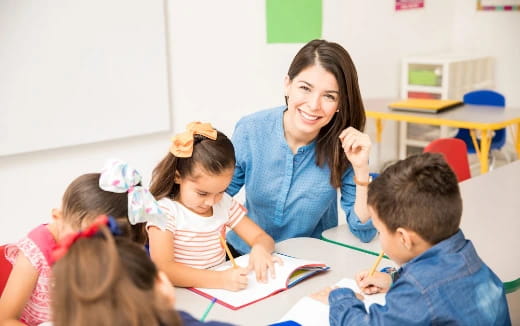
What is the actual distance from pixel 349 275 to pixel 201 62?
7.22 feet

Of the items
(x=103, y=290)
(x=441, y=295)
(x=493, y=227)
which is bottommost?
(x=493, y=227)

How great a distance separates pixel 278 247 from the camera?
73.5 inches

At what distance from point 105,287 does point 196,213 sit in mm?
961

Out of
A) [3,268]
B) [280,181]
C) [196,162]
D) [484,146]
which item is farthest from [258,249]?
[484,146]

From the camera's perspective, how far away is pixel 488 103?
4.26m

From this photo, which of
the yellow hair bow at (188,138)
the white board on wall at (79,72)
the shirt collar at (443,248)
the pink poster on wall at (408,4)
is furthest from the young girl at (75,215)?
the pink poster on wall at (408,4)

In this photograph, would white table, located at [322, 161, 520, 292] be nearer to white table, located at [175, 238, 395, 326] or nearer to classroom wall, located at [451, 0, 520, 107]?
white table, located at [175, 238, 395, 326]

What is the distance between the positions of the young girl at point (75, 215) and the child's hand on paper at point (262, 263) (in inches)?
12.3

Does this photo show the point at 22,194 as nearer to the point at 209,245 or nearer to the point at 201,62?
the point at 201,62

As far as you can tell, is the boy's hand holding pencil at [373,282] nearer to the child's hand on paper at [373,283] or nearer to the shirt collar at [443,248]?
the child's hand on paper at [373,283]

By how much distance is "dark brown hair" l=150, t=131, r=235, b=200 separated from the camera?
1.64 meters

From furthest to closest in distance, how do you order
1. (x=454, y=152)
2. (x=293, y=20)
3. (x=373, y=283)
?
(x=293, y=20)
(x=454, y=152)
(x=373, y=283)

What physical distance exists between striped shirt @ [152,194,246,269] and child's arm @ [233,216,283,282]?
0.25 ft

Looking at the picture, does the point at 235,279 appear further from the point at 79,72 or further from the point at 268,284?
the point at 79,72
